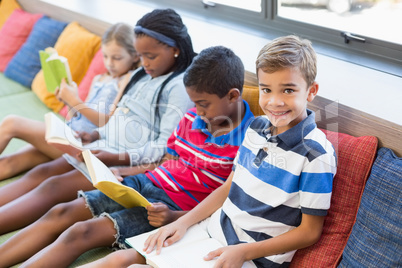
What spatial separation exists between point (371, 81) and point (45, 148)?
1.44 meters

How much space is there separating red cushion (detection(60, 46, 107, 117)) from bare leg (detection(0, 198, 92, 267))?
38.4 inches

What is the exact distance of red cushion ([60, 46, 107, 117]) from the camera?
2650 mm

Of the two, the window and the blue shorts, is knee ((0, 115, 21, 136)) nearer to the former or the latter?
the blue shorts

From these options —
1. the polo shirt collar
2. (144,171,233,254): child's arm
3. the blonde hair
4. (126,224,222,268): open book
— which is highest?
the blonde hair

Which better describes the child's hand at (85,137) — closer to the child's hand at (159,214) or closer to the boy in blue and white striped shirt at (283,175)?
the child's hand at (159,214)

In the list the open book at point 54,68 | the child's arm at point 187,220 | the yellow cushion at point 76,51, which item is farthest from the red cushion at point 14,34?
the child's arm at point 187,220

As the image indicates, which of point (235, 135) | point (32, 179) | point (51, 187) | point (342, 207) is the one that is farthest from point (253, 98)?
point (32, 179)

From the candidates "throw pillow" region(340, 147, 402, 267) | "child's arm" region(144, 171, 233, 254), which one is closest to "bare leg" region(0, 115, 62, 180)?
"child's arm" region(144, 171, 233, 254)

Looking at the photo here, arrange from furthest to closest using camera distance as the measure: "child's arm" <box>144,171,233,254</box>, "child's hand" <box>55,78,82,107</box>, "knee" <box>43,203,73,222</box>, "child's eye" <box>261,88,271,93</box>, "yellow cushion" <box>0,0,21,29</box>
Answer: "yellow cushion" <box>0,0,21,29</box> → "child's hand" <box>55,78,82,107</box> → "knee" <box>43,203,73,222</box> → "child's arm" <box>144,171,233,254</box> → "child's eye" <box>261,88,271,93</box>

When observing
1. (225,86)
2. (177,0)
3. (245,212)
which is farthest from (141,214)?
(177,0)

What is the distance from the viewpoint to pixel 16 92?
3064mm

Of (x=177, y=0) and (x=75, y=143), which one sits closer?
(x=75, y=143)

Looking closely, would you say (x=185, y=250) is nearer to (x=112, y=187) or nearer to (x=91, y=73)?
(x=112, y=187)

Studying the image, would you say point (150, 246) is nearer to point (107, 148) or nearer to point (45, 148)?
point (107, 148)
